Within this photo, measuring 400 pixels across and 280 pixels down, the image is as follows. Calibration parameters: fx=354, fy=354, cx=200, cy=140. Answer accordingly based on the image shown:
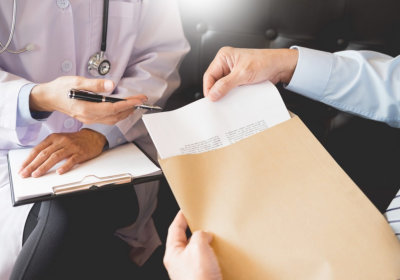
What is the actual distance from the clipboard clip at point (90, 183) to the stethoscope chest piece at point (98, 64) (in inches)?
11.4

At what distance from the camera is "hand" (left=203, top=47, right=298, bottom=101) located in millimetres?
618

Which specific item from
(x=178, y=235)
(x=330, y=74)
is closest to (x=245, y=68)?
(x=330, y=74)

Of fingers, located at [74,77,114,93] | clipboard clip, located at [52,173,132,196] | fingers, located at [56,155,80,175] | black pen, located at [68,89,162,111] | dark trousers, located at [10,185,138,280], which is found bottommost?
dark trousers, located at [10,185,138,280]

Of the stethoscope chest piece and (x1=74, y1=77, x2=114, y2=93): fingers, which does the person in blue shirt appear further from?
the stethoscope chest piece

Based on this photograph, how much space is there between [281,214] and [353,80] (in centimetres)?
37

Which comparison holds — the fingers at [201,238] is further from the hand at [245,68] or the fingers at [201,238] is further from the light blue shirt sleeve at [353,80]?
the light blue shirt sleeve at [353,80]

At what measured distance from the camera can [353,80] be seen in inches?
28.2

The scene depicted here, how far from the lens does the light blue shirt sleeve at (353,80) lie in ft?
2.33

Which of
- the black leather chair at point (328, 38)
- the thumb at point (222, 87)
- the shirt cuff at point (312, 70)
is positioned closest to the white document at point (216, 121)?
the thumb at point (222, 87)

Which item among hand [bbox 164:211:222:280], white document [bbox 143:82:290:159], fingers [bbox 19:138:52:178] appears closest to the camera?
hand [bbox 164:211:222:280]

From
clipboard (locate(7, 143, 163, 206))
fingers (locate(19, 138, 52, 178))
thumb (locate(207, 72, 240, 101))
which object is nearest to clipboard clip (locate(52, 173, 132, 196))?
clipboard (locate(7, 143, 163, 206))

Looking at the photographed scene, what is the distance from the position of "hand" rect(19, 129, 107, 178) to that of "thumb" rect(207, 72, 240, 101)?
306 millimetres

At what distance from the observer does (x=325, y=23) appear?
91 cm

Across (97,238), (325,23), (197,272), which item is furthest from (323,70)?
(97,238)
